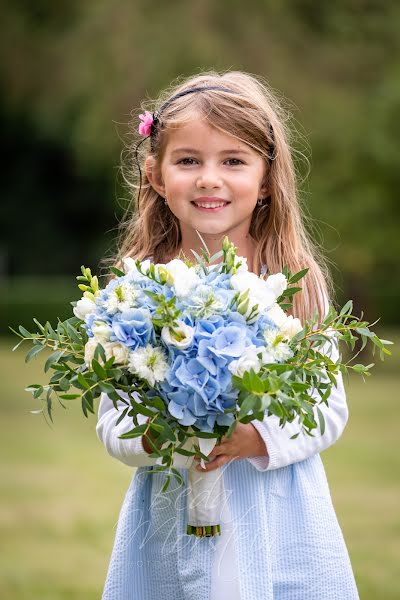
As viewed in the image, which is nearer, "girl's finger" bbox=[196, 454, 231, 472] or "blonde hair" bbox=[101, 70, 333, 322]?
"girl's finger" bbox=[196, 454, 231, 472]

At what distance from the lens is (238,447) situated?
2943 millimetres

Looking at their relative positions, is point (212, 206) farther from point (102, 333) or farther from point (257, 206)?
point (102, 333)

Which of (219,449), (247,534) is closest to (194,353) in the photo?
(219,449)

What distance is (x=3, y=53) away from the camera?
29.4m

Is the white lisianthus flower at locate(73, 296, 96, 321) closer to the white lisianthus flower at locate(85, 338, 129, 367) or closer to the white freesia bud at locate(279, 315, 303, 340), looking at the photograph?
the white lisianthus flower at locate(85, 338, 129, 367)

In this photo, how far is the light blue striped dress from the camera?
9.86 feet

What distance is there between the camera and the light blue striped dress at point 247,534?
9.86ft

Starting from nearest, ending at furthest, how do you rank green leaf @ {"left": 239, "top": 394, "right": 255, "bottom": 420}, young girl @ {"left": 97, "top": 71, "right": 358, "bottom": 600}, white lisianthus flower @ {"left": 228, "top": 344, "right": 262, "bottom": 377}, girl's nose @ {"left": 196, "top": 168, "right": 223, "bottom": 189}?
1. green leaf @ {"left": 239, "top": 394, "right": 255, "bottom": 420}
2. white lisianthus flower @ {"left": 228, "top": 344, "right": 262, "bottom": 377}
3. young girl @ {"left": 97, "top": 71, "right": 358, "bottom": 600}
4. girl's nose @ {"left": 196, "top": 168, "right": 223, "bottom": 189}

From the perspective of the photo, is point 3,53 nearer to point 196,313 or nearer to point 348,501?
point 348,501

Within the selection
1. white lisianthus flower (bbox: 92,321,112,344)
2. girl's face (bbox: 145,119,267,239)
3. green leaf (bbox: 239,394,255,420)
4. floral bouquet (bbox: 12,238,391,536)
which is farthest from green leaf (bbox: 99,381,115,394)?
girl's face (bbox: 145,119,267,239)

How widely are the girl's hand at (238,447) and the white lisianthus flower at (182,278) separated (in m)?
0.39

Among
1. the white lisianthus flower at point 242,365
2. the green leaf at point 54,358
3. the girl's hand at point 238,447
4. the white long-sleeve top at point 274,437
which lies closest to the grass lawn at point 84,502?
the white long-sleeve top at point 274,437

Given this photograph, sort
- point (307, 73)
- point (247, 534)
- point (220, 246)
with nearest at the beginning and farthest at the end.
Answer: point (247, 534) → point (220, 246) → point (307, 73)

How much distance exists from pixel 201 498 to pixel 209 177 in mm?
908
